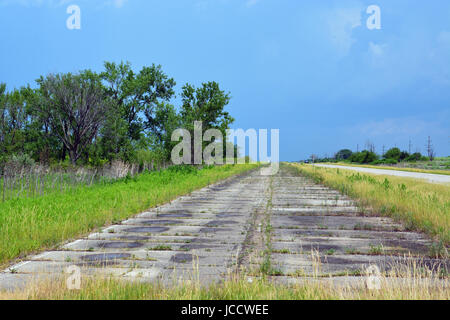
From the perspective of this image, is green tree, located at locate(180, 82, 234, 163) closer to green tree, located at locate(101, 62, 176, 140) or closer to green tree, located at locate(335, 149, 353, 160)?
green tree, located at locate(101, 62, 176, 140)

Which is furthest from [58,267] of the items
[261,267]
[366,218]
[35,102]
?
[35,102]

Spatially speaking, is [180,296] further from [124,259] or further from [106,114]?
[106,114]

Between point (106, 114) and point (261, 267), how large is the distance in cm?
3726

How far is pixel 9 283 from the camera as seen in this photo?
4.69 metres

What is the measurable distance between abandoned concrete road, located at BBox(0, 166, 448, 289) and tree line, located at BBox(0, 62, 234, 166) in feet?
88.1

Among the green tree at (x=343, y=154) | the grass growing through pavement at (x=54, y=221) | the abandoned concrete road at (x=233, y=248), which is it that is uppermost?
the green tree at (x=343, y=154)

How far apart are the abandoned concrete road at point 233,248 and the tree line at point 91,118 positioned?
2684cm

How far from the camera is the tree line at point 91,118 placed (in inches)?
1508

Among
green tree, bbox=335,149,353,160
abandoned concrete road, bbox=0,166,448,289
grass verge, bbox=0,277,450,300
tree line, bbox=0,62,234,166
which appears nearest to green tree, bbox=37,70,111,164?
tree line, bbox=0,62,234,166

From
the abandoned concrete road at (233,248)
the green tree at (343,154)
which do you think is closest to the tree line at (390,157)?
the green tree at (343,154)

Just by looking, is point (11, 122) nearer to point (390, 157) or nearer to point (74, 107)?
point (74, 107)

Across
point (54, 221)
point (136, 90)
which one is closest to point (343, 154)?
point (136, 90)

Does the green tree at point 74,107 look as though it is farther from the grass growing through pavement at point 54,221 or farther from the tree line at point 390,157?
the tree line at point 390,157

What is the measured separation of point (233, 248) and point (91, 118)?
35430mm
